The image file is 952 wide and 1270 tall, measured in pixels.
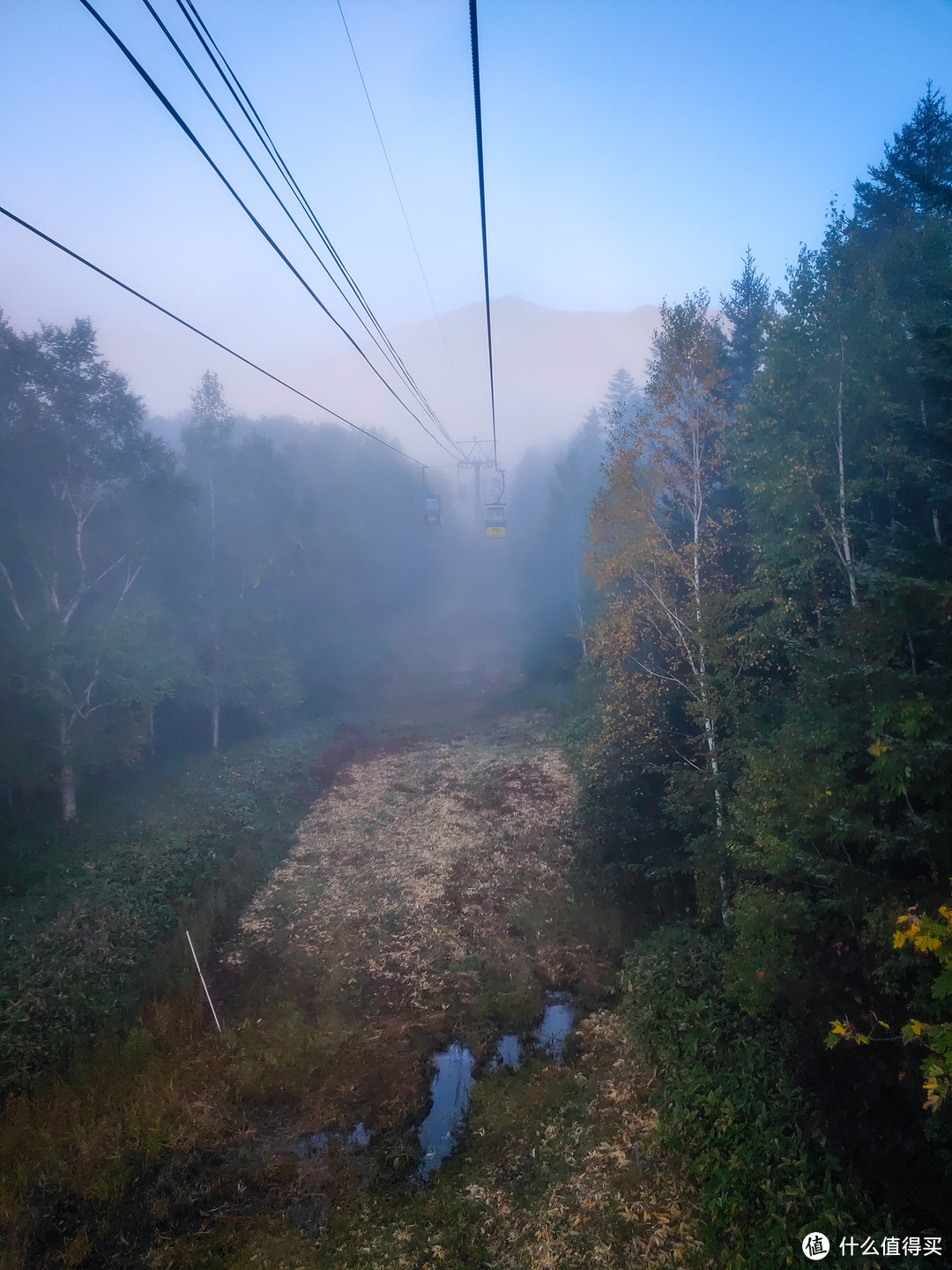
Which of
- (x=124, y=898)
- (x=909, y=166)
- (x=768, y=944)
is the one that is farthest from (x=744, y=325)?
(x=124, y=898)

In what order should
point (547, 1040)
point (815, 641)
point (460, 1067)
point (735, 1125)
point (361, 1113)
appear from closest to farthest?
point (735, 1125) < point (361, 1113) < point (460, 1067) < point (547, 1040) < point (815, 641)

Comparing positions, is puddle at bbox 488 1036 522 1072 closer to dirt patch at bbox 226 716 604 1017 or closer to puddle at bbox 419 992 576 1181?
puddle at bbox 419 992 576 1181

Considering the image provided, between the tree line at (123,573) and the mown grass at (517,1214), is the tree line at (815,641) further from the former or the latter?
the tree line at (123,573)

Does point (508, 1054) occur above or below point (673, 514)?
below

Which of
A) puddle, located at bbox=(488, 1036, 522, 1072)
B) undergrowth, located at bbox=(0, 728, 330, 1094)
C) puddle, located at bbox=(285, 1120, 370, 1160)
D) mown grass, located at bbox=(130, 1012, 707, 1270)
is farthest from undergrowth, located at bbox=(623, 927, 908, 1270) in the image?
undergrowth, located at bbox=(0, 728, 330, 1094)

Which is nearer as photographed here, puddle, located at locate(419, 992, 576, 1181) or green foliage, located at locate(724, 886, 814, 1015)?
green foliage, located at locate(724, 886, 814, 1015)

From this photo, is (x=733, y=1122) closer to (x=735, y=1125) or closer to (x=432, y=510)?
(x=735, y=1125)
